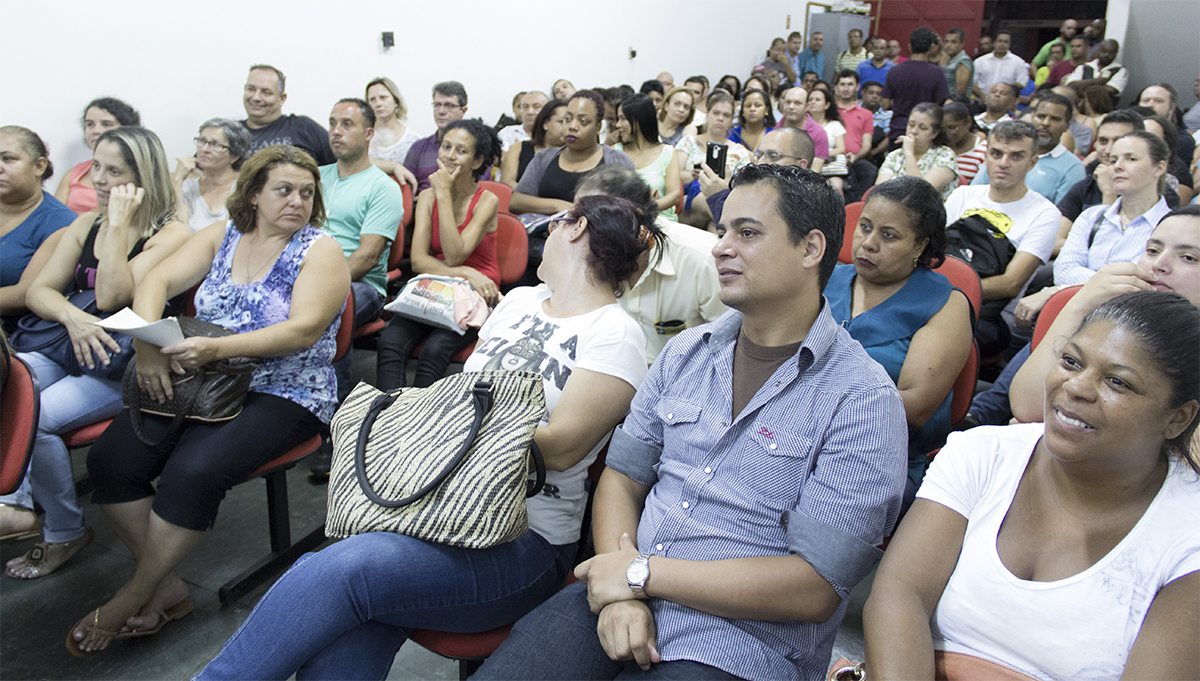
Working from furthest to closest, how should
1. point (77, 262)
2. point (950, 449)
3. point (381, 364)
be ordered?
point (381, 364)
point (77, 262)
point (950, 449)

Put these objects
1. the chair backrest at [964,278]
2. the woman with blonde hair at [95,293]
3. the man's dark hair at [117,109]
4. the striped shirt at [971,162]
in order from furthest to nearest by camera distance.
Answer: the striped shirt at [971,162]
the man's dark hair at [117,109]
the woman with blonde hair at [95,293]
the chair backrest at [964,278]

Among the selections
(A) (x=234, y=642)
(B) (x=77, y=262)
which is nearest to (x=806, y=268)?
(A) (x=234, y=642)

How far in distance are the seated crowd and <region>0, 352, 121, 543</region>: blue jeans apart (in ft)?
0.03

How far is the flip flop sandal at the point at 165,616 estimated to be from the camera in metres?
1.98

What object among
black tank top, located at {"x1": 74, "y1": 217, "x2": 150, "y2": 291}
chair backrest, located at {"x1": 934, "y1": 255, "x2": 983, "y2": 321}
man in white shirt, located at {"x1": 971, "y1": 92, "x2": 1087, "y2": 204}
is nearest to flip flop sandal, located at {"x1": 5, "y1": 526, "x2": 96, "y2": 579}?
black tank top, located at {"x1": 74, "y1": 217, "x2": 150, "y2": 291}

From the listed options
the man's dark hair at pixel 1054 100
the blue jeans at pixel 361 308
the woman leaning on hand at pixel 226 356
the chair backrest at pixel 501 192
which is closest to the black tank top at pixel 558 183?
the chair backrest at pixel 501 192

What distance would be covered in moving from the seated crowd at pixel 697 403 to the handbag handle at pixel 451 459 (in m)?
0.08

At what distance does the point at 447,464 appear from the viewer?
4.50ft

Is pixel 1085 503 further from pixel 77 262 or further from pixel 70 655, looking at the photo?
pixel 77 262

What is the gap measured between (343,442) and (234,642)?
0.39 meters

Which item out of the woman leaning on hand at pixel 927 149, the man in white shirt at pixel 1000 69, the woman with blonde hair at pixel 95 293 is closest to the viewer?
the woman with blonde hair at pixel 95 293

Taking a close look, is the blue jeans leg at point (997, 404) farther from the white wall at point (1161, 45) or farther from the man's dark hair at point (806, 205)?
the white wall at point (1161, 45)

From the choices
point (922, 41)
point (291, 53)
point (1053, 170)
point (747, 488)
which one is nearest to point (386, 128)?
point (291, 53)

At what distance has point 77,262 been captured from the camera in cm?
256
